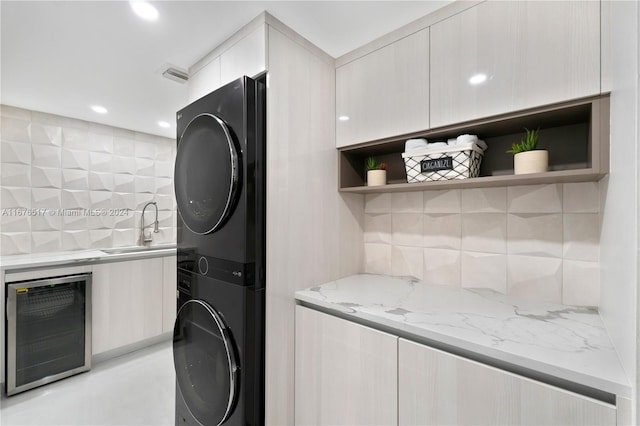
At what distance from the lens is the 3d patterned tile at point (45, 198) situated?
102 inches

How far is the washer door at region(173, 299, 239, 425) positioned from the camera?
1.29 m

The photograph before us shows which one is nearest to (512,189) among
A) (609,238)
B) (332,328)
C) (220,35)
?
(609,238)

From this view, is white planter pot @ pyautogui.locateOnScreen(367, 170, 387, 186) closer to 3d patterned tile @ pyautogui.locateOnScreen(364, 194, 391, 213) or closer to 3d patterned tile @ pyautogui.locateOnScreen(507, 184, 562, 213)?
3d patterned tile @ pyautogui.locateOnScreen(364, 194, 391, 213)

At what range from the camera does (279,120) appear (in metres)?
1.39

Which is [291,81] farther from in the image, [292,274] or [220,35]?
[292,274]

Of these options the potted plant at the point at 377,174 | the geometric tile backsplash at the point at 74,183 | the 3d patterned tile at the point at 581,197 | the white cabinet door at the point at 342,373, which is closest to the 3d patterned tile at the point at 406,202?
the potted plant at the point at 377,174

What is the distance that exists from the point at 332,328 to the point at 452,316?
0.51 m

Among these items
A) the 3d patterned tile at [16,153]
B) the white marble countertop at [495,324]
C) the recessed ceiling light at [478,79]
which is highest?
the recessed ceiling light at [478,79]

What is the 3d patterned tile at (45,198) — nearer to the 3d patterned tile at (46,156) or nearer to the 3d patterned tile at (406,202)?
the 3d patterned tile at (46,156)

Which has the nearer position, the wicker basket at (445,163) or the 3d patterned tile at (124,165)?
the wicker basket at (445,163)

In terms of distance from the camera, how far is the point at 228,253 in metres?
1.34

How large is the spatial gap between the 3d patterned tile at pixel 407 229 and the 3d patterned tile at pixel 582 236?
662 millimetres

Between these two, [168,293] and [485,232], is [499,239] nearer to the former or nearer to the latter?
[485,232]

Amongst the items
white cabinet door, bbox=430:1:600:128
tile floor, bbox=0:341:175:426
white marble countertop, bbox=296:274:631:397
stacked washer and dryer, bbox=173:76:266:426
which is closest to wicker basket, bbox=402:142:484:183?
white cabinet door, bbox=430:1:600:128
